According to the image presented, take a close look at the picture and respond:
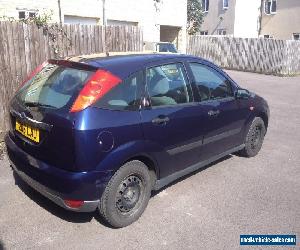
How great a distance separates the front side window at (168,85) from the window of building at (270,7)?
2715 centimetres

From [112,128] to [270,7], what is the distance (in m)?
29.0

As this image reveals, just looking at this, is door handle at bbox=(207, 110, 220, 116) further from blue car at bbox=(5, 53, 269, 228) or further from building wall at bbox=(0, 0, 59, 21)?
building wall at bbox=(0, 0, 59, 21)

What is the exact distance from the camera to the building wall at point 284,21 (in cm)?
2577

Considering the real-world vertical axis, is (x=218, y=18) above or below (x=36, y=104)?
above

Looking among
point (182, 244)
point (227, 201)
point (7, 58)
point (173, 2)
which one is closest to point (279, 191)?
point (227, 201)

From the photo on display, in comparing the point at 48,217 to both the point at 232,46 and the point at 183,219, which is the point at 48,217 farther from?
the point at 232,46

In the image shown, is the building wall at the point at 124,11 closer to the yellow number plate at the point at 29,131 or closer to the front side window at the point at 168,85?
the yellow number plate at the point at 29,131

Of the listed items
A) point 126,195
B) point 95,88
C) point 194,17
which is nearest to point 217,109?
point 126,195

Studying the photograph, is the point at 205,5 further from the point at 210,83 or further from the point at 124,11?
the point at 210,83

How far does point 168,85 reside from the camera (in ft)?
13.1

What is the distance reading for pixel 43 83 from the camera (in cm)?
379

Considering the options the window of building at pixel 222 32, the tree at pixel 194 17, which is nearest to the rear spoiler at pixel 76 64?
the window of building at pixel 222 32

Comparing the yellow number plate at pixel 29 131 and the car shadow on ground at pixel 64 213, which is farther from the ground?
the yellow number plate at pixel 29 131

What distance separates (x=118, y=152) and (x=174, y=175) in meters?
1.09
